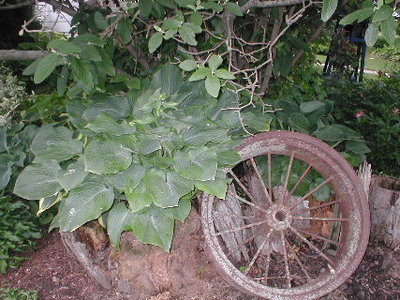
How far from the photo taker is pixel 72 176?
200 cm

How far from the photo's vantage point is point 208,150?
204 cm

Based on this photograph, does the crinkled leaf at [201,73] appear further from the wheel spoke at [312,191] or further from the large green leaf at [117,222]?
the wheel spoke at [312,191]

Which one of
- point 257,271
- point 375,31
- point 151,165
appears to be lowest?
point 257,271

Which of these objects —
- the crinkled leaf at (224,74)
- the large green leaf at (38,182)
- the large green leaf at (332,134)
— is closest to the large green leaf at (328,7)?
the crinkled leaf at (224,74)

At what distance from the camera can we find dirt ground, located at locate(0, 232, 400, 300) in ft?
8.14

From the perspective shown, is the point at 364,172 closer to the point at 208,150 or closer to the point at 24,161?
the point at 208,150

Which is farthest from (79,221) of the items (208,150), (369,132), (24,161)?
(369,132)

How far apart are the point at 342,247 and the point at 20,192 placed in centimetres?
172

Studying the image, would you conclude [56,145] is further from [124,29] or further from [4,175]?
[124,29]

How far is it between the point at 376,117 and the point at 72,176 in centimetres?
319

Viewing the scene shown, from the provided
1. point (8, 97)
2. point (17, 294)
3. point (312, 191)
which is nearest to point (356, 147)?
point (312, 191)

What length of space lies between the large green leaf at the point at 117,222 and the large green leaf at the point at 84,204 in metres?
0.08

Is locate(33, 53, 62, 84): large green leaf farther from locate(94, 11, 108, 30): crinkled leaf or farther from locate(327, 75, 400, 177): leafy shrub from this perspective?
locate(327, 75, 400, 177): leafy shrub

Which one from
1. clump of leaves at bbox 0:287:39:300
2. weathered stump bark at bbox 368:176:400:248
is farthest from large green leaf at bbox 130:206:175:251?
weathered stump bark at bbox 368:176:400:248
